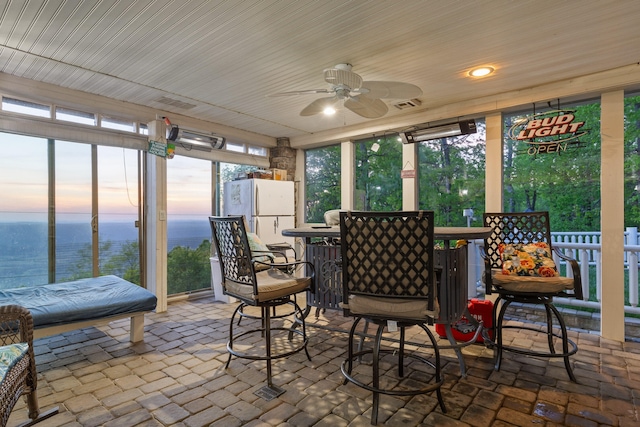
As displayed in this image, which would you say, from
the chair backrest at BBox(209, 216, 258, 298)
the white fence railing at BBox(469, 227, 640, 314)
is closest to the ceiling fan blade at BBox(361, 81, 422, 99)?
the chair backrest at BBox(209, 216, 258, 298)

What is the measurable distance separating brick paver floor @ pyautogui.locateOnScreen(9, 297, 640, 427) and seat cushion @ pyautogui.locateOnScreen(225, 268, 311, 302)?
2.18 ft

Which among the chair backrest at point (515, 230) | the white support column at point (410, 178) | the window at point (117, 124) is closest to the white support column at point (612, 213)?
the chair backrest at point (515, 230)

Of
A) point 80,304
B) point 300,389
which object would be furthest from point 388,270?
point 80,304

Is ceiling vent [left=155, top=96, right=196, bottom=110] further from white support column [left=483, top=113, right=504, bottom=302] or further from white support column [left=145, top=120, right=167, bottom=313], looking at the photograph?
white support column [left=483, top=113, right=504, bottom=302]

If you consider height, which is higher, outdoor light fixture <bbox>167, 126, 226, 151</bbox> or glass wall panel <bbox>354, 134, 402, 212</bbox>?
outdoor light fixture <bbox>167, 126, 226, 151</bbox>

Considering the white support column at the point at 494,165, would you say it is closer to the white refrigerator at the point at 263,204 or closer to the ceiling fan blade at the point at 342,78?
the ceiling fan blade at the point at 342,78

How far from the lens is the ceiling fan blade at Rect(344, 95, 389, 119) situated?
311cm

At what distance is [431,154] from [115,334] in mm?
4518

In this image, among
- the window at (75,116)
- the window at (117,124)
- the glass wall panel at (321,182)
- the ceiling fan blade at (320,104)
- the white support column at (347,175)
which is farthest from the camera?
the glass wall panel at (321,182)

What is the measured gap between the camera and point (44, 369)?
8.87ft

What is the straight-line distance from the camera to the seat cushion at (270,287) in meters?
2.37

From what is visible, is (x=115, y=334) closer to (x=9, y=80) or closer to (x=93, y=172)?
(x=93, y=172)

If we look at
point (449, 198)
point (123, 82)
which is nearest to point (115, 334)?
point (123, 82)

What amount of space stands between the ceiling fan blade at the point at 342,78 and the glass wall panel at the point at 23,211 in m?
3.43
